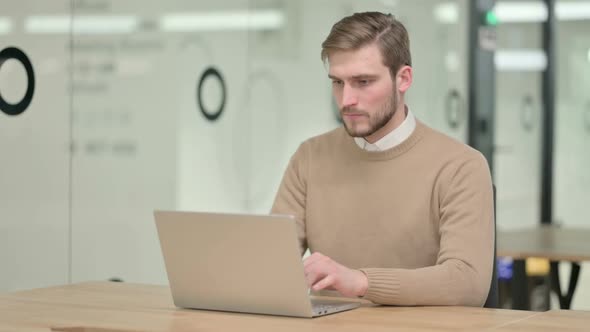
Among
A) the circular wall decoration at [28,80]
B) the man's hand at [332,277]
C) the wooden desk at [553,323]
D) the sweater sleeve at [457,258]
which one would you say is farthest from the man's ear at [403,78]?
the circular wall decoration at [28,80]

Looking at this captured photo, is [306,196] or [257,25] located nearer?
[306,196]

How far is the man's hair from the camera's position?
2938mm

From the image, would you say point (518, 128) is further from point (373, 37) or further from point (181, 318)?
point (181, 318)

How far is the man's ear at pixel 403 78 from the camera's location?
303 centimetres

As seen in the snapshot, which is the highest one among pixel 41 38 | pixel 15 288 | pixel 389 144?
pixel 41 38

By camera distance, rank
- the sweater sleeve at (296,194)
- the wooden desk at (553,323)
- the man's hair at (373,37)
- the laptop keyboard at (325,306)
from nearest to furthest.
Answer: the wooden desk at (553,323) → the laptop keyboard at (325,306) → the man's hair at (373,37) → the sweater sleeve at (296,194)

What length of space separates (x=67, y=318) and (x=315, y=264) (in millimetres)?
560

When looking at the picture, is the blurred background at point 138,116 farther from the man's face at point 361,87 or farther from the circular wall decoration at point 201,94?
the man's face at point 361,87

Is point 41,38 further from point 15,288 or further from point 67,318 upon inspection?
point 67,318

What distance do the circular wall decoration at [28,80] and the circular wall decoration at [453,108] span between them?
13.3 feet

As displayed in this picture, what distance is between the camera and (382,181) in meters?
3.07

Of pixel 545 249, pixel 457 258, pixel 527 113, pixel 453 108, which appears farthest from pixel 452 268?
pixel 527 113

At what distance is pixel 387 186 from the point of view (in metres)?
3.05

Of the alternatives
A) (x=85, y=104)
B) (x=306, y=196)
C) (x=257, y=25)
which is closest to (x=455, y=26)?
(x=257, y=25)
